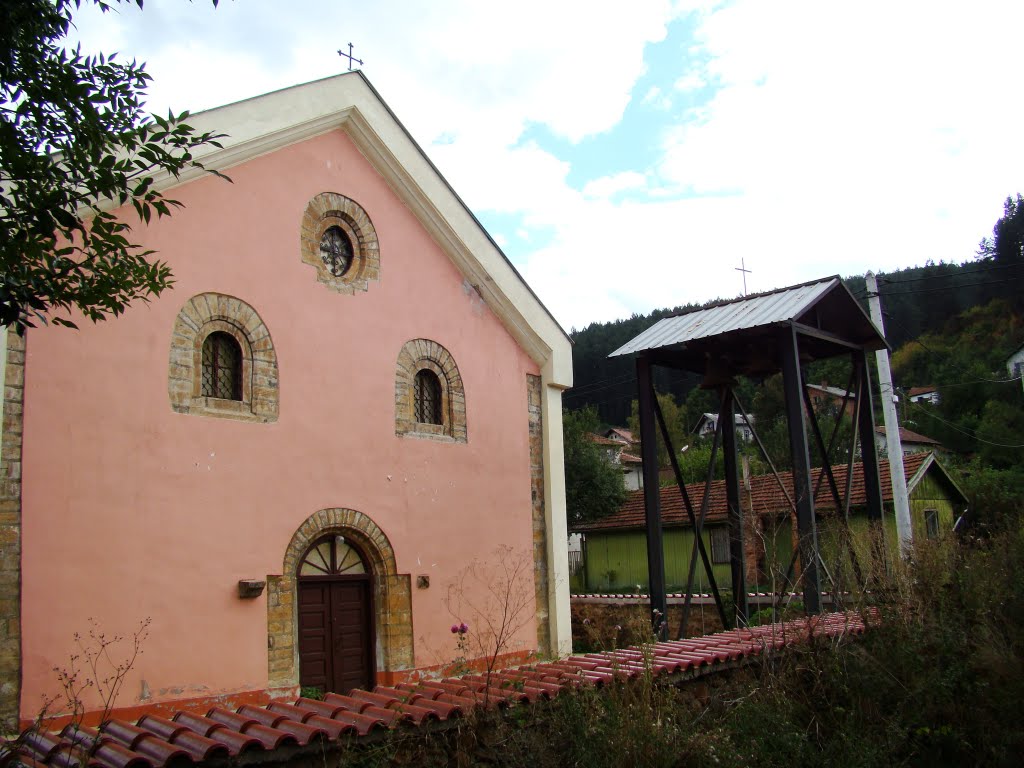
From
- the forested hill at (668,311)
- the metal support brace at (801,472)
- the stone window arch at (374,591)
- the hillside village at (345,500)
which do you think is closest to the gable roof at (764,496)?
the hillside village at (345,500)

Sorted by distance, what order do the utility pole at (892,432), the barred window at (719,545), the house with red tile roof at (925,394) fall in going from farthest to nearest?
the house with red tile roof at (925,394) < the barred window at (719,545) < the utility pole at (892,432)

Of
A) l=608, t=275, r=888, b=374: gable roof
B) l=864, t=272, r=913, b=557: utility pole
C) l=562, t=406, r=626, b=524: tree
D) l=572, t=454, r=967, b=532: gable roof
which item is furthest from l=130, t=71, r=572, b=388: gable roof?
l=562, t=406, r=626, b=524: tree

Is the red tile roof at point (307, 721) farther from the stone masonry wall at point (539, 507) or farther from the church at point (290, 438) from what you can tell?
the stone masonry wall at point (539, 507)

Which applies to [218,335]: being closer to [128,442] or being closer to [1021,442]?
[128,442]

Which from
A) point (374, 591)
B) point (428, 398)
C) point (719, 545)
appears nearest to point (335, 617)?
point (374, 591)

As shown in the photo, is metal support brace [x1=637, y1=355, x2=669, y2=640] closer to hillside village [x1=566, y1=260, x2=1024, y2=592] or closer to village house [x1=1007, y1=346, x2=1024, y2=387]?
hillside village [x1=566, y1=260, x2=1024, y2=592]

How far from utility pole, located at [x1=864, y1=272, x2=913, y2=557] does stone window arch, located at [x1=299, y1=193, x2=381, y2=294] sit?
8.72m

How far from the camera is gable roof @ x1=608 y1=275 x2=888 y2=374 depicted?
39.4 feet

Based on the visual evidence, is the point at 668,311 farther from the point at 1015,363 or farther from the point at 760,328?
the point at 760,328

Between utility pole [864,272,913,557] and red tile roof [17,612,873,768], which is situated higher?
utility pole [864,272,913,557]

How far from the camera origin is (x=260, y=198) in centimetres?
1031

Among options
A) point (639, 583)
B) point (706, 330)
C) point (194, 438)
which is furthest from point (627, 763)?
point (639, 583)

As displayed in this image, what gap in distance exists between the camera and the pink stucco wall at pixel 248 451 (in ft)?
26.8

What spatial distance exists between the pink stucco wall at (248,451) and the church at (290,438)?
2 cm
